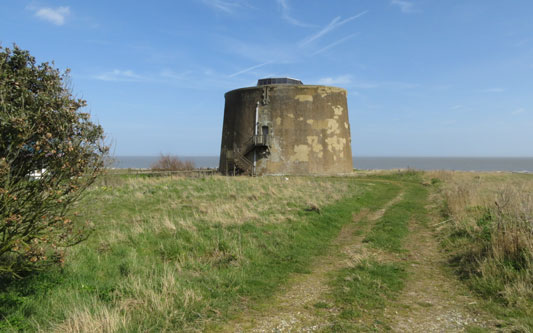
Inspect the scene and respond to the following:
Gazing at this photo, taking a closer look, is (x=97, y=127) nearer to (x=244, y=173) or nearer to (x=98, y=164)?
(x=98, y=164)

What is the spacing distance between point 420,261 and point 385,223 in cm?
367

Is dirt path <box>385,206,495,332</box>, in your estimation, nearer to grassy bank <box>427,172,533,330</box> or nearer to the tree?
grassy bank <box>427,172,533,330</box>

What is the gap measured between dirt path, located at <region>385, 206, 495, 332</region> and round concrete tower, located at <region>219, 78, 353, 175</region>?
2262cm

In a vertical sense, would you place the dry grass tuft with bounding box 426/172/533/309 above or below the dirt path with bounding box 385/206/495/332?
above

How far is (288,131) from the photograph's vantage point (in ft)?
99.7

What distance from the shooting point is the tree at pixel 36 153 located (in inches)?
190

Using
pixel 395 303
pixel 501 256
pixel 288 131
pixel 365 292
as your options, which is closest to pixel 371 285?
pixel 365 292

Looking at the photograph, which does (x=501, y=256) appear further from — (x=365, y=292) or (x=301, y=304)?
(x=301, y=304)

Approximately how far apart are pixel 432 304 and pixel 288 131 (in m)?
25.3

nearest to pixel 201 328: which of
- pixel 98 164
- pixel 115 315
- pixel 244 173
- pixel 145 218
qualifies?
pixel 115 315

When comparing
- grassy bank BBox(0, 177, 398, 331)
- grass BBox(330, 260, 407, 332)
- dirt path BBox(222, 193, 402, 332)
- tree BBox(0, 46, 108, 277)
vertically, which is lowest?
dirt path BBox(222, 193, 402, 332)

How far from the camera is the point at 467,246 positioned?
26.2ft

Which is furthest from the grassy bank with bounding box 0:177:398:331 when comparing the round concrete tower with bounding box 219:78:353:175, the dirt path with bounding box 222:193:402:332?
the round concrete tower with bounding box 219:78:353:175

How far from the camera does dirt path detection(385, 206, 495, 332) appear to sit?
15.7 feet
